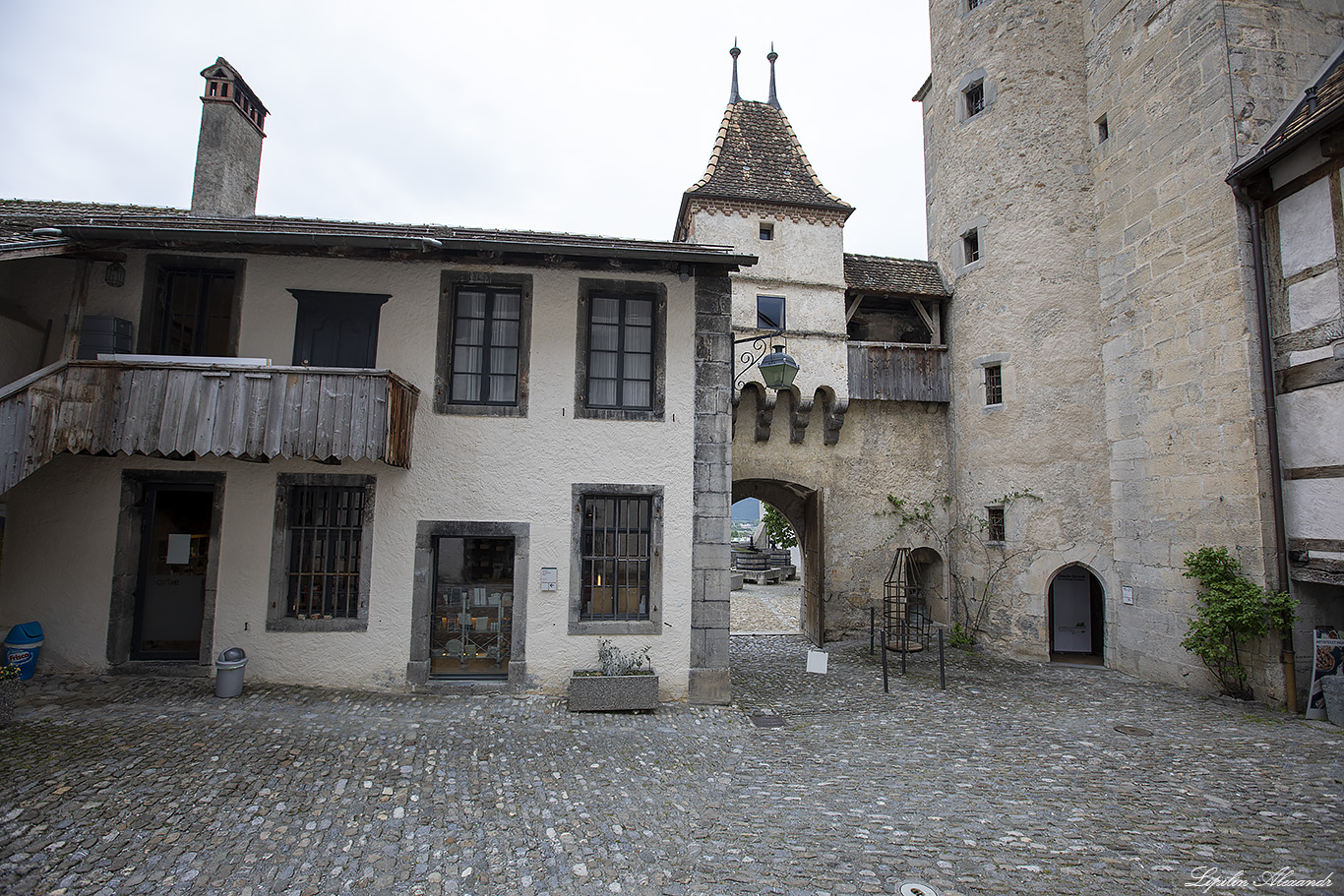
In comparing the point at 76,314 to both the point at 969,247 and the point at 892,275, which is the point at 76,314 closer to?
the point at 892,275

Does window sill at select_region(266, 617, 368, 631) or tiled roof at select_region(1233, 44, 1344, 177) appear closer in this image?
tiled roof at select_region(1233, 44, 1344, 177)

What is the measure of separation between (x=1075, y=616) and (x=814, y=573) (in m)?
5.36

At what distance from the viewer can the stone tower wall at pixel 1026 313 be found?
11859 mm

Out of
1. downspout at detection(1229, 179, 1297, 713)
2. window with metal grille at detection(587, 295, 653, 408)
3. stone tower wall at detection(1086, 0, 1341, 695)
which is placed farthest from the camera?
stone tower wall at detection(1086, 0, 1341, 695)

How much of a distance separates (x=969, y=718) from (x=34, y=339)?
43.1 feet

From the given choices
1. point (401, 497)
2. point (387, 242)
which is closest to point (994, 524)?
point (401, 497)

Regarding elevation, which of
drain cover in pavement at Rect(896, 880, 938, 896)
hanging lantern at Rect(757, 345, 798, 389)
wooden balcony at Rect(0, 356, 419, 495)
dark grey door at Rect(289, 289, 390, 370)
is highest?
dark grey door at Rect(289, 289, 390, 370)

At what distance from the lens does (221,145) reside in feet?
32.2

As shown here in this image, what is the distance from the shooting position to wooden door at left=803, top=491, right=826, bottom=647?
13.7m

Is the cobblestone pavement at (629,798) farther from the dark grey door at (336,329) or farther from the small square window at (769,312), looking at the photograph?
the small square window at (769,312)

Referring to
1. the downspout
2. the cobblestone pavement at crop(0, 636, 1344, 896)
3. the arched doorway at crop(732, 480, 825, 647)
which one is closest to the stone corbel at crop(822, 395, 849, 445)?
the arched doorway at crop(732, 480, 825, 647)

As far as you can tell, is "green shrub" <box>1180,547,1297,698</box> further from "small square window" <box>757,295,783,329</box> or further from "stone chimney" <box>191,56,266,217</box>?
"stone chimney" <box>191,56,266,217</box>

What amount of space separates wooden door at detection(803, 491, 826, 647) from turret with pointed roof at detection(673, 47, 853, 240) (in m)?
6.27

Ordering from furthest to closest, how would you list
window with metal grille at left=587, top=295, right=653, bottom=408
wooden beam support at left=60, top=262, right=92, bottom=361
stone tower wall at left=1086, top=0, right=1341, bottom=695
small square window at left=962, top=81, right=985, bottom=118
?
small square window at left=962, top=81, right=985, bottom=118 → stone tower wall at left=1086, top=0, right=1341, bottom=695 → window with metal grille at left=587, top=295, right=653, bottom=408 → wooden beam support at left=60, top=262, right=92, bottom=361
